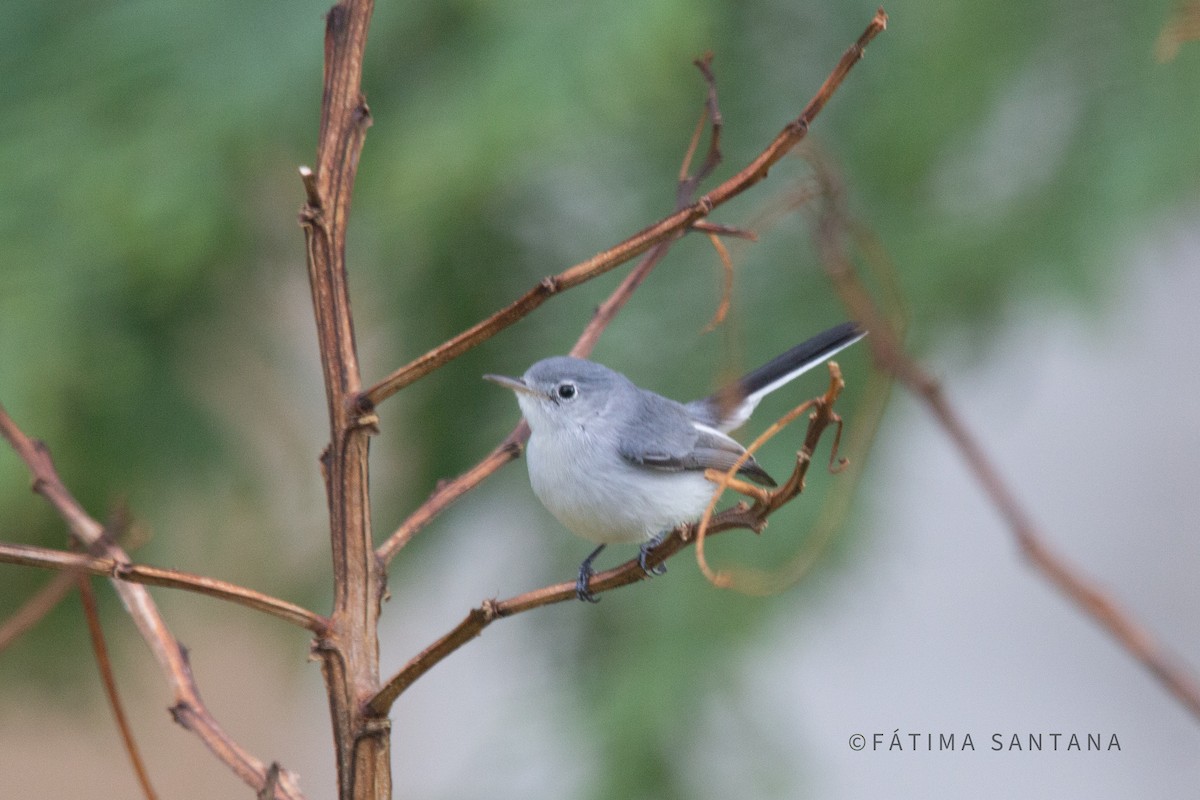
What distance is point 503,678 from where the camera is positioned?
1776 mm

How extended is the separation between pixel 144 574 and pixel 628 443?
660 millimetres

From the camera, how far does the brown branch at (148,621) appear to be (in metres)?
0.59

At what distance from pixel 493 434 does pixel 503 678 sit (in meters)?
0.40

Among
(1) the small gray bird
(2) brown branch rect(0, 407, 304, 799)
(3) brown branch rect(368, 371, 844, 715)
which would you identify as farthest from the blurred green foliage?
(3) brown branch rect(368, 371, 844, 715)

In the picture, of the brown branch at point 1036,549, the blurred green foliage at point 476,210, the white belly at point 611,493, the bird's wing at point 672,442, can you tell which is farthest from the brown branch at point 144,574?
the blurred green foliage at point 476,210

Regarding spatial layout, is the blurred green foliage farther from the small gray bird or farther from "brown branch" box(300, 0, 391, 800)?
"brown branch" box(300, 0, 391, 800)

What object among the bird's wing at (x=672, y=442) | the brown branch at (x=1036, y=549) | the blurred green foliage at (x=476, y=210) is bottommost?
the brown branch at (x=1036, y=549)

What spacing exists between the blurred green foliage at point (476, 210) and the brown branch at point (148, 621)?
70 centimetres

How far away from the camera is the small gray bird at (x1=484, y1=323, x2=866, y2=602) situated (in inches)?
39.1

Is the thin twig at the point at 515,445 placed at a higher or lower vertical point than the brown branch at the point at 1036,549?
higher

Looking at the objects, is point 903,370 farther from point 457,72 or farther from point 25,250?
point 25,250

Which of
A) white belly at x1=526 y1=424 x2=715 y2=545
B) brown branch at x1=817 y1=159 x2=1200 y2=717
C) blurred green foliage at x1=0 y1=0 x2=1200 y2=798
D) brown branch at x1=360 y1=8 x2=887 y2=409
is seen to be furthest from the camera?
blurred green foliage at x1=0 y1=0 x2=1200 y2=798

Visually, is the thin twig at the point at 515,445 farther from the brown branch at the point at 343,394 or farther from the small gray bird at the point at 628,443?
the small gray bird at the point at 628,443

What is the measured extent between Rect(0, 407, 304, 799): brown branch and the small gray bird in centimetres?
36
